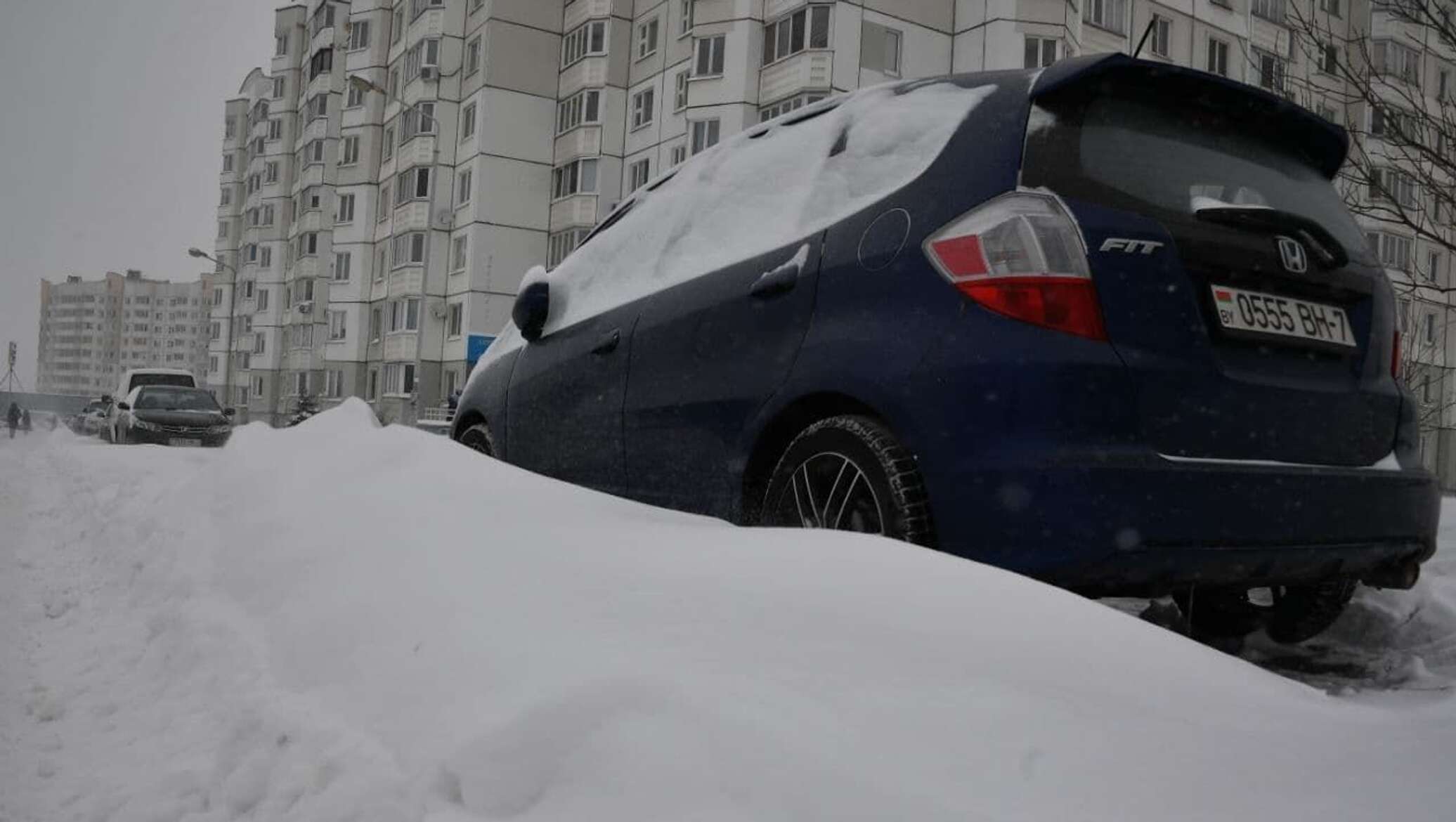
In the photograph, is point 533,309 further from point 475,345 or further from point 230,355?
point 230,355

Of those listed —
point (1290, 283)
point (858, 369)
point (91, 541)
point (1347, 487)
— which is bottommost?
point (91, 541)

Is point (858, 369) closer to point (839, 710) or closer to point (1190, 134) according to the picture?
point (1190, 134)

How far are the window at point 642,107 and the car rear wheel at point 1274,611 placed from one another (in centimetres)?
3060

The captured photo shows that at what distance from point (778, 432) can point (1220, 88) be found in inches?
61.7

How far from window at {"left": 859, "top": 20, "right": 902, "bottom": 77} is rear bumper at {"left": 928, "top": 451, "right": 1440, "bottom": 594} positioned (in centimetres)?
2490

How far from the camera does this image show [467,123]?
3659 cm

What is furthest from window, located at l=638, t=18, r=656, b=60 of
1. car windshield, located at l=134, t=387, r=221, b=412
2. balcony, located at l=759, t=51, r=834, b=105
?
car windshield, located at l=134, t=387, r=221, b=412

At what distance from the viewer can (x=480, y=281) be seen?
→ 114 ft

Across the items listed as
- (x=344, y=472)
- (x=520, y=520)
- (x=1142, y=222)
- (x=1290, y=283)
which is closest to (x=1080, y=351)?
(x=1142, y=222)

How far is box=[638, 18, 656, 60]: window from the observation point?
3284 cm

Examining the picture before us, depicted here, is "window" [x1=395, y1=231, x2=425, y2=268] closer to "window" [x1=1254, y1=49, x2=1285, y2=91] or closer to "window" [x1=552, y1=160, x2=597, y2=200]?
"window" [x1=552, y1=160, x2=597, y2=200]

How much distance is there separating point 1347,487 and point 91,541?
589 centimetres

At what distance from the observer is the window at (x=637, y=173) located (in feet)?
107

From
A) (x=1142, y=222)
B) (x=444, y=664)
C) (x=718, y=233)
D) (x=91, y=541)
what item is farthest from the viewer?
(x=91, y=541)
